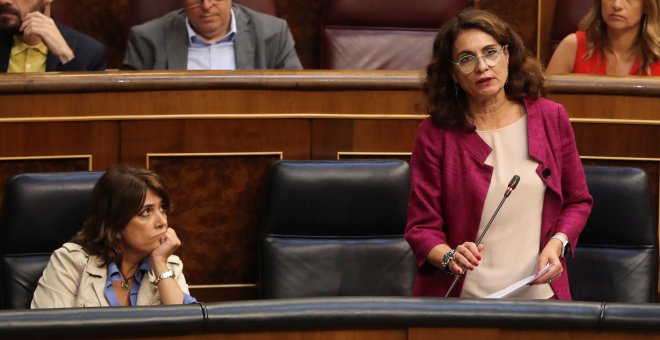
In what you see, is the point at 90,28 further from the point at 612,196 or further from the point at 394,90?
the point at 612,196

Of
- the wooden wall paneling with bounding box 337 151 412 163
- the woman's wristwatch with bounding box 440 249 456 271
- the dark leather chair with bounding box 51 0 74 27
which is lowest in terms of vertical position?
the woman's wristwatch with bounding box 440 249 456 271

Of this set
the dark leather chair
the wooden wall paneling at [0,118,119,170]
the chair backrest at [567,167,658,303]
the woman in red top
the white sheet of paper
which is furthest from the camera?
the dark leather chair

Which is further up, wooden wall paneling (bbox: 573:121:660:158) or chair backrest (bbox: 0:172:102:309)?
wooden wall paneling (bbox: 573:121:660:158)

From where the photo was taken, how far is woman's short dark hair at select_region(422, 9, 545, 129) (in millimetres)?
1223

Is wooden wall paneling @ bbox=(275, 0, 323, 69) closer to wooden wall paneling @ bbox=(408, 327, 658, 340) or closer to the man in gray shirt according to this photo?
the man in gray shirt

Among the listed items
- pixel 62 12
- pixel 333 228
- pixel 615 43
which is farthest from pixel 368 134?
pixel 62 12

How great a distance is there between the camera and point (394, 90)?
66.2 inches

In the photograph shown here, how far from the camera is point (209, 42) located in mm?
1894

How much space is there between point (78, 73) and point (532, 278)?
0.74m

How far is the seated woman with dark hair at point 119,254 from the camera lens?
4.43 feet

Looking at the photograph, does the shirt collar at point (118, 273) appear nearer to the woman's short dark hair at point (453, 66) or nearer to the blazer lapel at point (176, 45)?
the woman's short dark hair at point (453, 66)

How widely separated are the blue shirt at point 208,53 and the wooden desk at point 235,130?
0.23 meters

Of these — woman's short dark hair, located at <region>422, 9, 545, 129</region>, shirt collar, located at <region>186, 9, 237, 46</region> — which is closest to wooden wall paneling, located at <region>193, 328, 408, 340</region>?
woman's short dark hair, located at <region>422, 9, 545, 129</region>

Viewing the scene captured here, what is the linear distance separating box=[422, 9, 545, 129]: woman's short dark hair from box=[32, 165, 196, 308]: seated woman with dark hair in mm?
329
